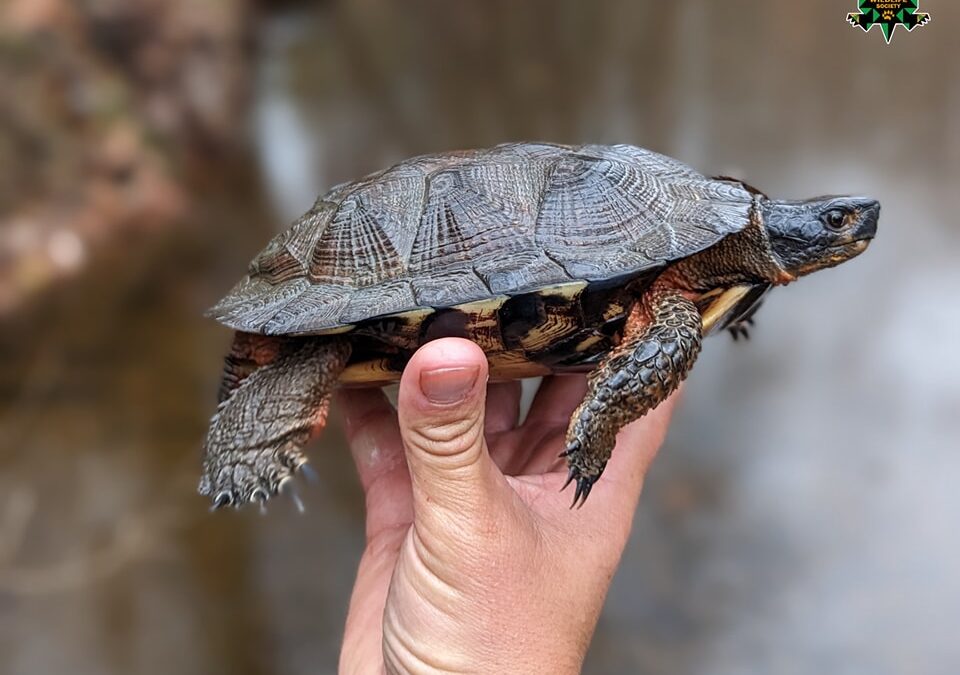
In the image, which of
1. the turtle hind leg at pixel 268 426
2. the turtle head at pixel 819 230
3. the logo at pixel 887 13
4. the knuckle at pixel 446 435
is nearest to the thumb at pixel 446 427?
the knuckle at pixel 446 435

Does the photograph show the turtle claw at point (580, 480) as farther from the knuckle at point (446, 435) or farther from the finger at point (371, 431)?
the finger at point (371, 431)

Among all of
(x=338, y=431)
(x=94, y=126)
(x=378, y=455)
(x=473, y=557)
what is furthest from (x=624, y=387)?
(x=94, y=126)

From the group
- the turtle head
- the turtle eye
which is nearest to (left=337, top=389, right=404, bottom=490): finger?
the turtle head

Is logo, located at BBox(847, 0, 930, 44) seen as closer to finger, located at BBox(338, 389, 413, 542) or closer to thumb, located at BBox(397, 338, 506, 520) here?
finger, located at BBox(338, 389, 413, 542)

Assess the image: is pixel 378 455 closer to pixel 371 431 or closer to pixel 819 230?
pixel 371 431

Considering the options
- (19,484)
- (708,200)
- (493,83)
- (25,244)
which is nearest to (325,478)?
(19,484)

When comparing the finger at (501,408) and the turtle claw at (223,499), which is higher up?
the turtle claw at (223,499)

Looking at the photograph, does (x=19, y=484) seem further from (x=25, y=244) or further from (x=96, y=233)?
(x=96, y=233)

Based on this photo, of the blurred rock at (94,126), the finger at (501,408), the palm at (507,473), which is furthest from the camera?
the blurred rock at (94,126)
